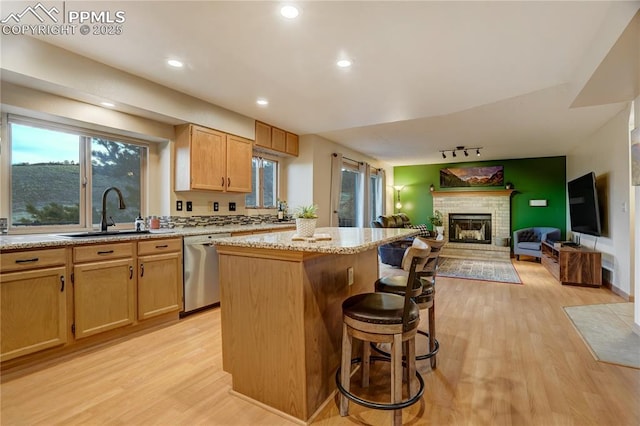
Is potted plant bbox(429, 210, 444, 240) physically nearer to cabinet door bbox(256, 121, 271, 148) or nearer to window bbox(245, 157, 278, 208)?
window bbox(245, 157, 278, 208)

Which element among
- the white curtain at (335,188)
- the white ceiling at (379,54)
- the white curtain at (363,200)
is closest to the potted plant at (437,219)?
the white curtain at (363,200)

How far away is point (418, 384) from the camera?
1.92 m

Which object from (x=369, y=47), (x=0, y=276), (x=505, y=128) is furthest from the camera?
(x=505, y=128)

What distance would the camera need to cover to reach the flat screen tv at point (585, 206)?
4.65 m

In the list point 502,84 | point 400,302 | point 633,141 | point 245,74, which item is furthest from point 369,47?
point 633,141

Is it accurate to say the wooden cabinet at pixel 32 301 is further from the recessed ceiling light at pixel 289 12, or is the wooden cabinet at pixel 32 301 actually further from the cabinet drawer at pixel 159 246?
the recessed ceiling light at pixel 289 12

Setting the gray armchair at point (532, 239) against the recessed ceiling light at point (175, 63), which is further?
the gray armchair at point (532, 239)

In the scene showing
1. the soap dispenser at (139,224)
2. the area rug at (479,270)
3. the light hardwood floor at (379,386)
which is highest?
the soap dispenser at (139,224)

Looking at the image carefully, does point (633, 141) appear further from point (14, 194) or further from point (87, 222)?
point (14, 194)

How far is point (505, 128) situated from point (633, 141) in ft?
7.98

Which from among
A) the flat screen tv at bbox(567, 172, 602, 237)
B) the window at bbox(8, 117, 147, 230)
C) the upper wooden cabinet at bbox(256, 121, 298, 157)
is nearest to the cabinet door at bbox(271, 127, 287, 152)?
the upper wooden cabinet at bbox(256, 121, 298, 157)

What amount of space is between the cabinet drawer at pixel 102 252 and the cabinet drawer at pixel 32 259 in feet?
0.32

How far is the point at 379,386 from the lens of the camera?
6.64 ft

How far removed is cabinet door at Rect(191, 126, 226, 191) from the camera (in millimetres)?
3719
